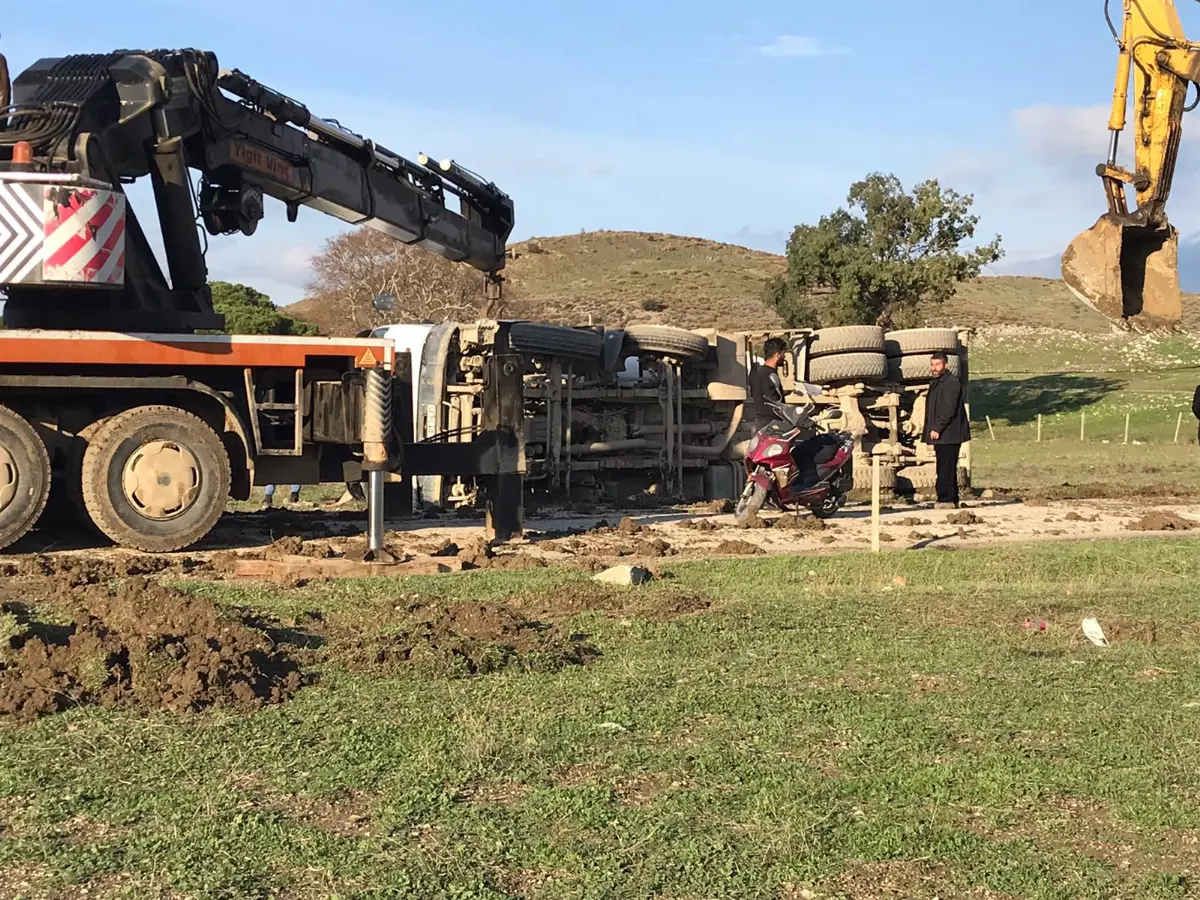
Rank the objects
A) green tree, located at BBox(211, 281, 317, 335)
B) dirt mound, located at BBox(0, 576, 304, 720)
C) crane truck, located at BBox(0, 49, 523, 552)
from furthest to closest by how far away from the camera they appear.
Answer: green tree, located at BBox(211, 281, 317, 335) < crane truck, located at BBox(0, 49, 523, 552) < dirt mound, located at BBox(0, 576, 304, 720)

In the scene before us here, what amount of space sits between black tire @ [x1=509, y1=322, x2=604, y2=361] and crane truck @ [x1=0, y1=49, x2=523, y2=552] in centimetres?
304

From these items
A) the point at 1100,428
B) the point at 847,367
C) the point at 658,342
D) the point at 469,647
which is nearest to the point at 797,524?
the point at 658,342

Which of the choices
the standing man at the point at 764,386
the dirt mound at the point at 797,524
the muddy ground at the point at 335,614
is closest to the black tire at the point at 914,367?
the standing man at the point at 764,386

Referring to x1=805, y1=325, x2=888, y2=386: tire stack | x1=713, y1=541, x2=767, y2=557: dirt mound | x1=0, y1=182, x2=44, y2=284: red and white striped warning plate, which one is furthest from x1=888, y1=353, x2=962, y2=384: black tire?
x1=0, y1=182, x2=44, y2=284: red and white striped warning plate

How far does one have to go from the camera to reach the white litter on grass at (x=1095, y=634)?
779cm

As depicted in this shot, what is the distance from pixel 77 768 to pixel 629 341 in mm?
12343

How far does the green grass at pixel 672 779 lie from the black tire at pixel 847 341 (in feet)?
34.0

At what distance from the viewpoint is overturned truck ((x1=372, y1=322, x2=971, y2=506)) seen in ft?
51.9

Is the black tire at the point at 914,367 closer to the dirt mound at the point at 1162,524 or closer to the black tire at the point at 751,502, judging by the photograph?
the dirt mound at the point at 1162,524

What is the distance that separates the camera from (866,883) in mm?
4113

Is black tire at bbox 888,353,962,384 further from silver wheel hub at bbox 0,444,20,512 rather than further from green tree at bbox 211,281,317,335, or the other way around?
green tree at bbox 211,281,317,335

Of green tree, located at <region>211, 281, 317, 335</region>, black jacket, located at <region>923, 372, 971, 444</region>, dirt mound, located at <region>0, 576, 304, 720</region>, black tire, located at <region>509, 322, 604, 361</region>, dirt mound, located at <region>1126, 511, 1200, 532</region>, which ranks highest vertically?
green tree, located at <region>211, 281, 317, 335</region>

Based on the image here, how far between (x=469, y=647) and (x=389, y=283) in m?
43.1

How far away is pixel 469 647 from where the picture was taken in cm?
713
